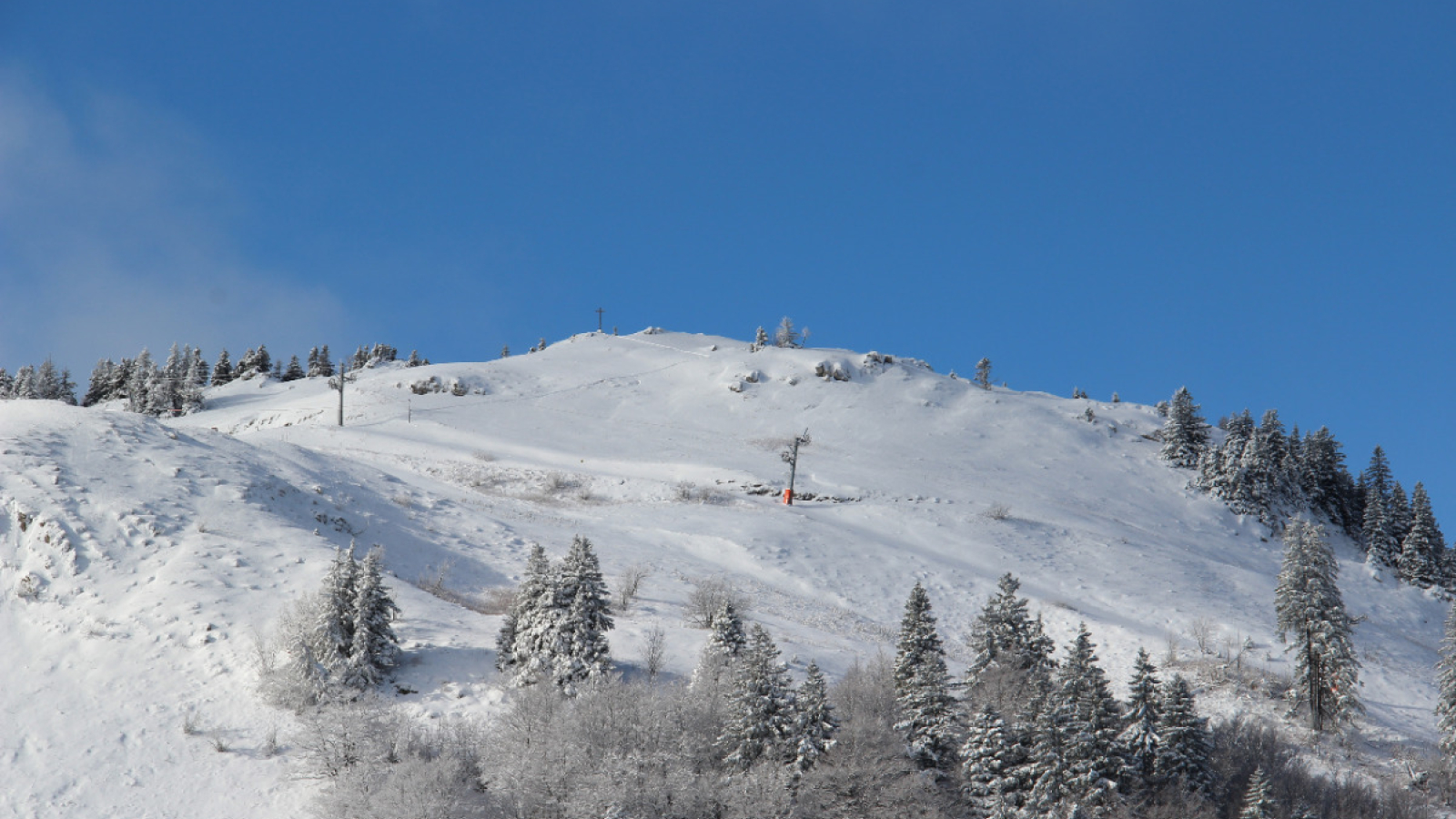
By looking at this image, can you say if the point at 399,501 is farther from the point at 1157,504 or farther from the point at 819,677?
the point at 1157,504

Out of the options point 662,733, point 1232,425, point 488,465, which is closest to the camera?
point 662,733

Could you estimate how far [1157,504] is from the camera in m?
74.9

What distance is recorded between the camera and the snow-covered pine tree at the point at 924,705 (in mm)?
27406

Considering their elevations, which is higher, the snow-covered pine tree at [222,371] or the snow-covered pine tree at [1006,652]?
the snow-covered pine tree at [222,371]

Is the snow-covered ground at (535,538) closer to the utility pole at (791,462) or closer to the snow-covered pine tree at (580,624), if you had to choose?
the utility pole at (791,462)

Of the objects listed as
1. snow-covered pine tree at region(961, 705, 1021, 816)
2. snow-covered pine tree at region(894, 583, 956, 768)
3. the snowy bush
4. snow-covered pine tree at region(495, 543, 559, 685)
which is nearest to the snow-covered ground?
the snowy bush

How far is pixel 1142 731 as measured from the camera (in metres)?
29.8

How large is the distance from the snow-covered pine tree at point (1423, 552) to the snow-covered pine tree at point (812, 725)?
65.9m

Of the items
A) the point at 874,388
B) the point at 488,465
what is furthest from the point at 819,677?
the point at 874,388

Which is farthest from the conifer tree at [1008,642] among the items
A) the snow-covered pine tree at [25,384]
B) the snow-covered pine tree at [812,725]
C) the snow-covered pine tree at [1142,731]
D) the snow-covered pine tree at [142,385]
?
the snow-covered pine tree at [25,384]

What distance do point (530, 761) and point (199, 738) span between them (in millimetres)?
10044

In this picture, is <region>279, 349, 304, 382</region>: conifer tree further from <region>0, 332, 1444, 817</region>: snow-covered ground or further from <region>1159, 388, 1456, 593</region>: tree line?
<region>1159, 388, 1456, 593</region>: tree line

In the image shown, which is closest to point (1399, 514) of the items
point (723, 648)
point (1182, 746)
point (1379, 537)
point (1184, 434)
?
point (1379, 537)

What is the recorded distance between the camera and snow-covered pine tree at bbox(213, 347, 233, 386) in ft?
376
